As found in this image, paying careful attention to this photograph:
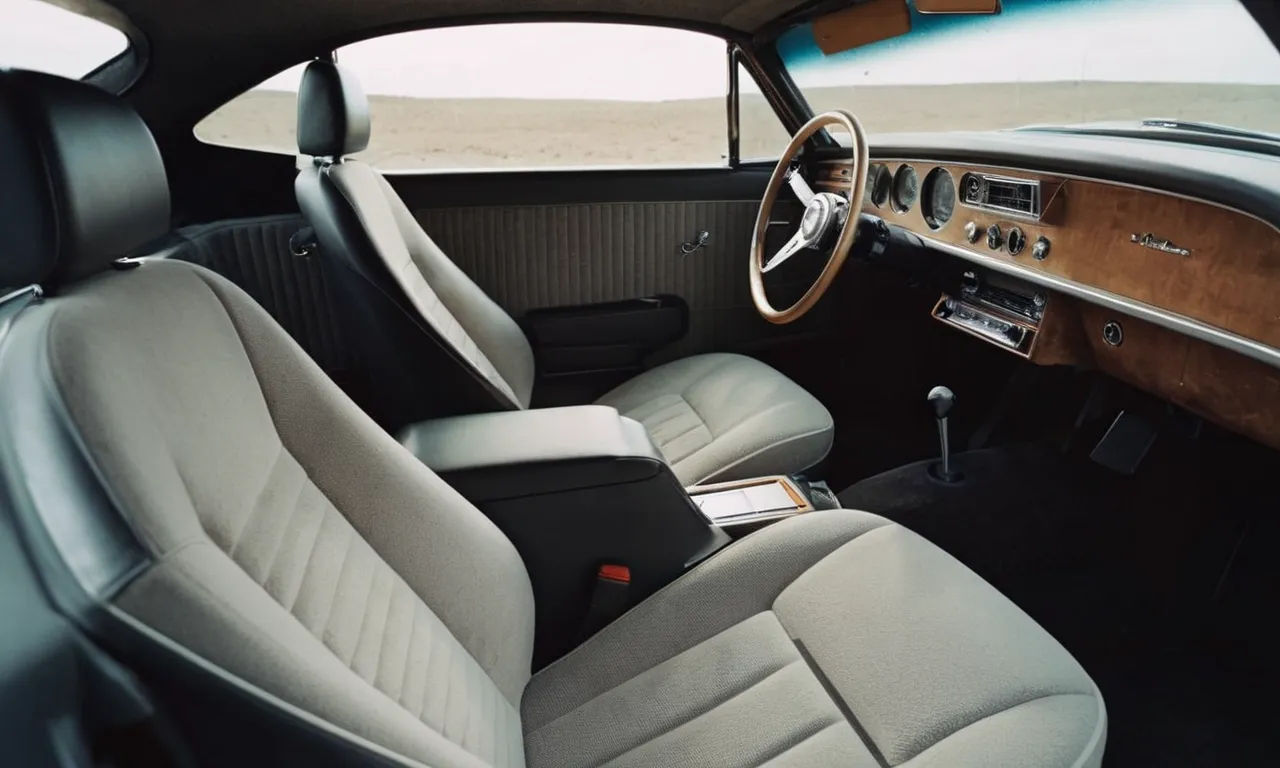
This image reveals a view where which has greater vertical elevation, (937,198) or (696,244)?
(937,198)

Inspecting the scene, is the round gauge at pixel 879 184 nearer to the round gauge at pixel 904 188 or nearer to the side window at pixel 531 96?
the round gauge at pixel 904 188

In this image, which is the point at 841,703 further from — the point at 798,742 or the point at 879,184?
the point at 879,184

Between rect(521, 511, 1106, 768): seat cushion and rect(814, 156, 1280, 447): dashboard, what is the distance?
0.59 m

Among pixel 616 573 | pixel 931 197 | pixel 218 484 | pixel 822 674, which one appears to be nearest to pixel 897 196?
pixel 931 197

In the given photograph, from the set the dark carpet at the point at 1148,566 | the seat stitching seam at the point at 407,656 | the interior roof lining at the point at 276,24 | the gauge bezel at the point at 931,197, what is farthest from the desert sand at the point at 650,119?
the seat stitching seam at the point at 407,656

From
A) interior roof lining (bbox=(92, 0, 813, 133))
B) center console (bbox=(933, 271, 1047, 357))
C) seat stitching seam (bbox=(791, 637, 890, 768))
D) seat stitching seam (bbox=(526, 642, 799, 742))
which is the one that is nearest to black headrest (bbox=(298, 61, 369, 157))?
interior roof lining (bbox=(92, 0, 813, 133))

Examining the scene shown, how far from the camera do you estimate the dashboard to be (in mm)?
1209

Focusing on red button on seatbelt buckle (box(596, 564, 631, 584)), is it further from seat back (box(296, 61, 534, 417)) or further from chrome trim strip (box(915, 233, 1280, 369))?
chrome trim strip (box(915, 233, 1280, 369))

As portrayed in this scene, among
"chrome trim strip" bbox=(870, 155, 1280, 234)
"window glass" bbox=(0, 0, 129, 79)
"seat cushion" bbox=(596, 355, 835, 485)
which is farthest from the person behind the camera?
"seat cushion" bbox=(596, 355, 835, 485)

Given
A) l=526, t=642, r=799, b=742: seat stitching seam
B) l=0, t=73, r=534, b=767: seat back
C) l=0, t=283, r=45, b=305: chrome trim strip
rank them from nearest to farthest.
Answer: l=0, t=73, r=534, b=767: seat back, l=0, t=283, r=45, b=305: chrome trim strip, l=526, t=642, r=799, b=742: seat stitching seam

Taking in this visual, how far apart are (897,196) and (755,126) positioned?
65 cm

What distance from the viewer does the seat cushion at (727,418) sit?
1786 millimetres

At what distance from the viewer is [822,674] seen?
1.04m

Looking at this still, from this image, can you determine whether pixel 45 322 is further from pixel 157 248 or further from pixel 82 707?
pixel 157 248
